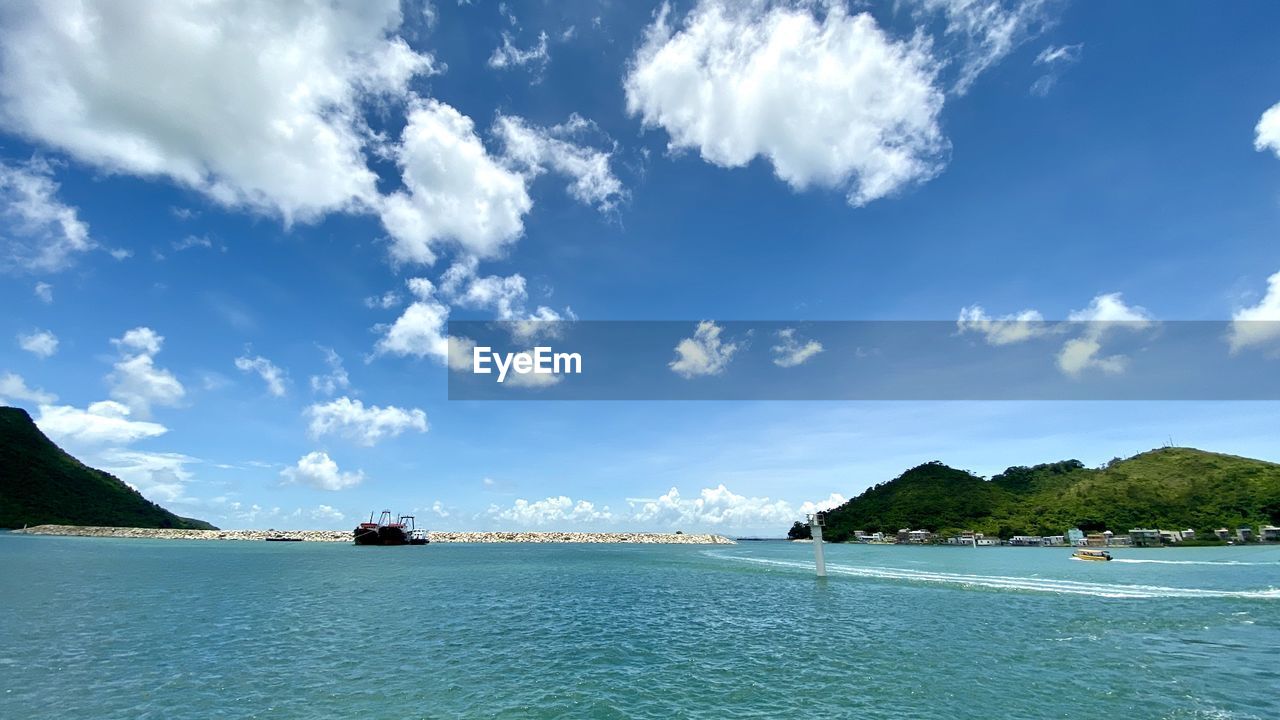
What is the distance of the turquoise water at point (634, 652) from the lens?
16.9 m

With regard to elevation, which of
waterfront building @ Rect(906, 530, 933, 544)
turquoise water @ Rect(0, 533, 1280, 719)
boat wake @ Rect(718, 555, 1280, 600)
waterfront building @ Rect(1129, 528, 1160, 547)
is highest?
turquoise water @ Rect(0, 533, 1280, 719)

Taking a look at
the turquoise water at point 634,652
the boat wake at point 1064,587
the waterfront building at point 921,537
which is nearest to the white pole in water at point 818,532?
the boat wake at point 1064,587

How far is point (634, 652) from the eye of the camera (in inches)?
959

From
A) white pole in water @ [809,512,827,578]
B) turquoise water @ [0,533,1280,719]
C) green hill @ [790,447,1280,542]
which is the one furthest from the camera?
green hill @ [790,447,1280,542]

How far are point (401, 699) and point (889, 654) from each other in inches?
819

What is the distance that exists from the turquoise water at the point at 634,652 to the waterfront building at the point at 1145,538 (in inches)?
4816

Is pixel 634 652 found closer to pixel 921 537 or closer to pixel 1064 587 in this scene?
pixel 1064 587

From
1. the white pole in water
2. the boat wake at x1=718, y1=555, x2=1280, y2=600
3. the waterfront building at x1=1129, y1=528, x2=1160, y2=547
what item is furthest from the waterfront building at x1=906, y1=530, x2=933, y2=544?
the white pole in water

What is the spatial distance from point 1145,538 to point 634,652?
7094 inches

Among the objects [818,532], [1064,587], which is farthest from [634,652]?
[1064,587]

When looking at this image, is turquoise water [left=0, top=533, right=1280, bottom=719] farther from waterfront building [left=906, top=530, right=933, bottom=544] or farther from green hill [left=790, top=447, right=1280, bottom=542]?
waterfront building [left=906, top=530, right=933, bottom=544]

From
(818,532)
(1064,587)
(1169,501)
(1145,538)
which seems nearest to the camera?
(1064,587)

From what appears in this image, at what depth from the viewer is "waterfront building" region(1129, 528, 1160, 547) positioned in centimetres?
13550

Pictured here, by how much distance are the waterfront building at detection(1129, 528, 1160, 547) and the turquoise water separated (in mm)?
122331
